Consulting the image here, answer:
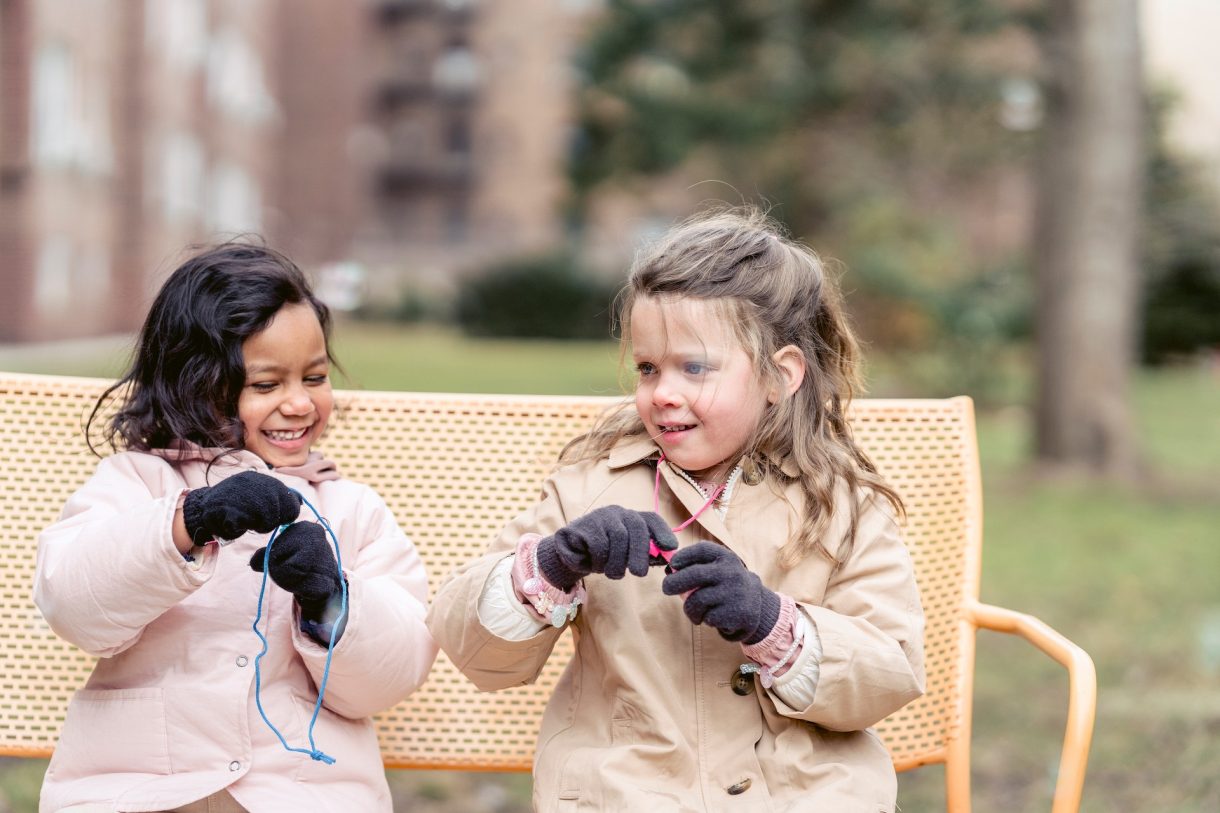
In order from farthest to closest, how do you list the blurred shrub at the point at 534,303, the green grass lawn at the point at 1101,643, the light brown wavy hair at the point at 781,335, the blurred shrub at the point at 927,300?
the blurred shrub at the point at 534,303, the blurred shrub at the point at 927,300, the green grass lawn at the point at 1101,643, the light brown wavy hair at the point at 781,335

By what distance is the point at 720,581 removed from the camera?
6.44 ft

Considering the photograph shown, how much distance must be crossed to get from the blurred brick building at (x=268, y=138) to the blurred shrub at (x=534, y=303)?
1.95m

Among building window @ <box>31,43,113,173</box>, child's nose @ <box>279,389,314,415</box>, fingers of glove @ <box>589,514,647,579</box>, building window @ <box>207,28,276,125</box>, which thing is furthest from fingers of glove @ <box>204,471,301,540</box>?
building window @ <box>207,28,276,125</box>

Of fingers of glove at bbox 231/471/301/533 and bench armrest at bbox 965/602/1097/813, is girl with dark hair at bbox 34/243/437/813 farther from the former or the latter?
bench armrest at bbox 965/602/1097/813

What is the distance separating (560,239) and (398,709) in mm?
33160

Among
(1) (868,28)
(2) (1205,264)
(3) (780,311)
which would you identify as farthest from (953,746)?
(2) (1205,264)

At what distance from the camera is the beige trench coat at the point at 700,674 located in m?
2.11

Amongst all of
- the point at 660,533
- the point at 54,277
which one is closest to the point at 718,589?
the point at 660,533

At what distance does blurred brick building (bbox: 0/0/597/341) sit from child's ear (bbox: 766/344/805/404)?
1039 mm

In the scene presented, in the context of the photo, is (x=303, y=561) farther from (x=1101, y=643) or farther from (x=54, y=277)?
(x=54, y=277)

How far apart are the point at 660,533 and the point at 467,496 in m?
0.78

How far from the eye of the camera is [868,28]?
17.5m

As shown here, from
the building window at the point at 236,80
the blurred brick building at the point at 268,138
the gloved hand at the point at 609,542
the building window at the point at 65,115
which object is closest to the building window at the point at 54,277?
the blurred brick building at the point at 268,138

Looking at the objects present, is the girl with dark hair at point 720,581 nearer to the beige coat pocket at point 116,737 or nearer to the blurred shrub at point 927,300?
the beige coat pocket at point 116,737
